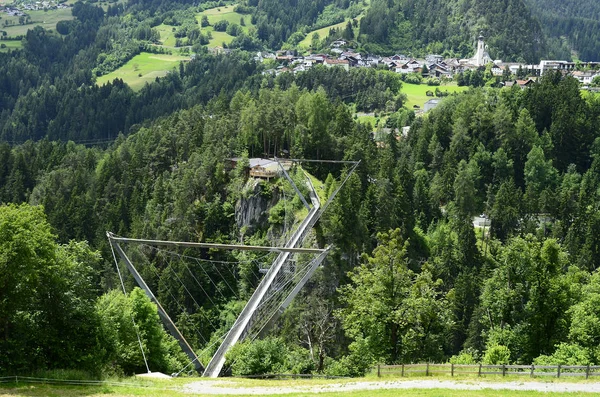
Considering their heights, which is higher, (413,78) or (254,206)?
(254,206)

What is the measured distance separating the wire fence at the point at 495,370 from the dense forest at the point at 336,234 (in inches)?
139

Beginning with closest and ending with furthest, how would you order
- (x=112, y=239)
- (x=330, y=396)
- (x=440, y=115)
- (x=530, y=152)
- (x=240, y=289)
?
(x=330, y=396)
(x=112, y=239)
(x=240, y=289)
(x=530, y=152)
(x=440, y=115)

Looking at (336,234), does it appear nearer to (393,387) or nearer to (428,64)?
(393,387)

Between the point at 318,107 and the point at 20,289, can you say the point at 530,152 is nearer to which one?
the point at 318,107

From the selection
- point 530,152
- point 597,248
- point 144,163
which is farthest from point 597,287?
point 144,163

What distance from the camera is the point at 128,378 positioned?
32.8 m

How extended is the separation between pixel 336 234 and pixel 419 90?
92.0m

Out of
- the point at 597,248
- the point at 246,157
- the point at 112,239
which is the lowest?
the point at 597,248

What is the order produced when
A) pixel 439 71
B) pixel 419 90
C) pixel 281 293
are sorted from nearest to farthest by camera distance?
pixel 281 293 → pixel 419 90 → pixel 439 71

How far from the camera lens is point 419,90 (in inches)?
5674

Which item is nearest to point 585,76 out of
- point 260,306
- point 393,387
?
point 260,306

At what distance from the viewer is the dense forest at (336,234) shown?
34.1 meters

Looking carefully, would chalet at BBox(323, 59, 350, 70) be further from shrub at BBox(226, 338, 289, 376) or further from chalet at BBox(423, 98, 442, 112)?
shrub at BBox(226, 338, 289, 376)

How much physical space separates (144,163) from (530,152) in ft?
139
